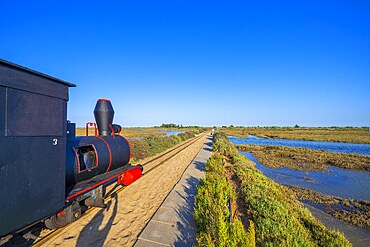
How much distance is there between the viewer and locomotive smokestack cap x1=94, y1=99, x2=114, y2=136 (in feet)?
23.9

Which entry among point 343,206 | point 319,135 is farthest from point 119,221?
point 319,135

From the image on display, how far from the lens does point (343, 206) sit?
379 inches

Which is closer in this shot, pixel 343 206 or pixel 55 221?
pixel 55 221

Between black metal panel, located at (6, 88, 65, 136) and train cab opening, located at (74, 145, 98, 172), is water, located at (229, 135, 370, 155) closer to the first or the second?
train cab opening, located at (74, 145, 98, 172)

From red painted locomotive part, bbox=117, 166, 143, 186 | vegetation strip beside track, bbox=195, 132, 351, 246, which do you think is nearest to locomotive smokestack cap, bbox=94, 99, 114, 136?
red painted locomotive part, bbox=117, 166, 143, 186

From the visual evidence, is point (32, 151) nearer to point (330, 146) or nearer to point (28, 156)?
point (28, 156)

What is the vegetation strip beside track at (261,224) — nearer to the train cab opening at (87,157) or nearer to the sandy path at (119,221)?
the sandy path at (119,221)

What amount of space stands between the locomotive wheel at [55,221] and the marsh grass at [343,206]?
34.9 ft

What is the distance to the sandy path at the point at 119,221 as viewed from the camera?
15.4 feet

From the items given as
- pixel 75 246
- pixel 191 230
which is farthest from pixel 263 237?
pixel 75 246

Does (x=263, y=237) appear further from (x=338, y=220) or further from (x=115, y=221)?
(x=338, y=220)

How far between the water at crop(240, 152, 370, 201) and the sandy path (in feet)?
33.6

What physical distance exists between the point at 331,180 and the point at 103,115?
17351 mm

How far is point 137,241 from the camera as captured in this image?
4.66 meters
